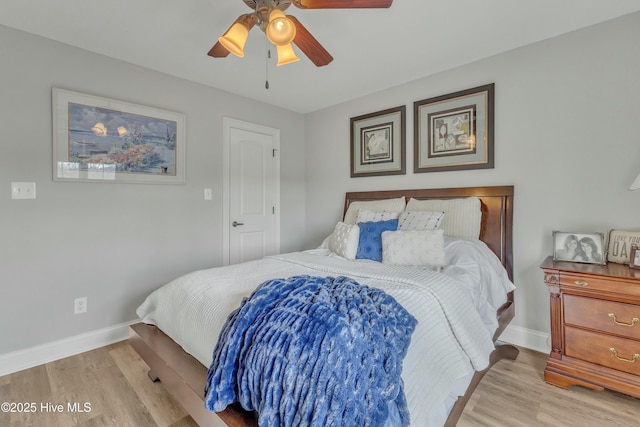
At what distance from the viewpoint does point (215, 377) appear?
1104 mm

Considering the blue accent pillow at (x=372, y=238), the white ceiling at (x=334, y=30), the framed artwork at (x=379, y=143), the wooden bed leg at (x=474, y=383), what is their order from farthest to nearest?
the framed artwork at (x=379, y=143) < the blue accent pillow at (x=372, y=238) < the white ceiling at (x=334, y=30) < the wooden bed leg at (x=474, y=383)

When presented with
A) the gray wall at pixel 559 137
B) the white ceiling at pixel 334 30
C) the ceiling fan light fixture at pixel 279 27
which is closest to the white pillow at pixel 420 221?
the gray wall at pixel 559 137

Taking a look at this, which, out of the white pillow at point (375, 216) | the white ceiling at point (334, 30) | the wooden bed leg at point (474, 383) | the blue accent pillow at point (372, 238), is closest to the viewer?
the wooden bed leg at point (474, 383)

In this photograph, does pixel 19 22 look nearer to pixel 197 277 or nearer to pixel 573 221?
pixel 197 277

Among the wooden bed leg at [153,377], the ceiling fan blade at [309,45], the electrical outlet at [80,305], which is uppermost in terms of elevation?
the ceiling fan blade at [309,45]

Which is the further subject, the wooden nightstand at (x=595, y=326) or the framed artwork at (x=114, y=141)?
the framed artwork at (x=114, y=141)

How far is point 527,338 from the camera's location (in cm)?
235

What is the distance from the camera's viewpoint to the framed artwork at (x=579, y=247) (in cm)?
190

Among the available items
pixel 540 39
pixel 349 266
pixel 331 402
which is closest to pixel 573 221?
pixel 540 39

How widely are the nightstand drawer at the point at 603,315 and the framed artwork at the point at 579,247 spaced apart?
0.28 meters

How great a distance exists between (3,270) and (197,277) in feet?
4.90

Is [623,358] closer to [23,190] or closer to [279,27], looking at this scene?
[279,27]

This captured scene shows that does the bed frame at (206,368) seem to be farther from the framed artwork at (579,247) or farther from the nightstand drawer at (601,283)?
the nightstand drawer at (601,283)

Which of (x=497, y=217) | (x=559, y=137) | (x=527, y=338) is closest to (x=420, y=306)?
(x=497, y=217)
